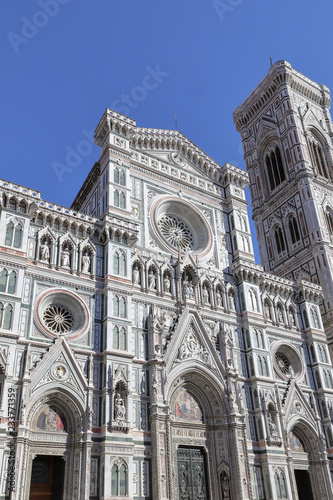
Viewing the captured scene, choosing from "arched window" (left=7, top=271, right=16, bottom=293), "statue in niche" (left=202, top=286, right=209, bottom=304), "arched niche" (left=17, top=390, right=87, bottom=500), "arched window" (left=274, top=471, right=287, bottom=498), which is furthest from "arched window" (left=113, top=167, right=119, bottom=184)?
"arched window" (left=274, top=471, right=287, bottom=498)

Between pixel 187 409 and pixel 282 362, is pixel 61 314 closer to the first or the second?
pixel 187 409

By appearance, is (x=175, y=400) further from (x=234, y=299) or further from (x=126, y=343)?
(x=234, y=299)

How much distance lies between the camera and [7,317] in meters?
18.9

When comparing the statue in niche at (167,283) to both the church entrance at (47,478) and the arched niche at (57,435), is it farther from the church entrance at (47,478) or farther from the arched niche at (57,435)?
the church entrance at (47,478)

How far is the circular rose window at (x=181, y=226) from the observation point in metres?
27.2

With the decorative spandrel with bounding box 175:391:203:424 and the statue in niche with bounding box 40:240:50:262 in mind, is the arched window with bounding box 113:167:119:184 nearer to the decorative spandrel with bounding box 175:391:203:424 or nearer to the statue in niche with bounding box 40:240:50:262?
the statue in niche with bounding box 40:240:50:262

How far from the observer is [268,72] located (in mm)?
46219

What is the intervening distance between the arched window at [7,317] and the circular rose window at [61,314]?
1.22 m

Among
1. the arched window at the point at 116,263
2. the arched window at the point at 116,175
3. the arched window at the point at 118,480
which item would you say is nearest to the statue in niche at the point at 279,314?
the arched window at the point at 116,263

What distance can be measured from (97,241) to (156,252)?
11.9 ft

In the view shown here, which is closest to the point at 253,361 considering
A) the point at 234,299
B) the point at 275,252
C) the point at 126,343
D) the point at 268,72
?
the point at 234,299

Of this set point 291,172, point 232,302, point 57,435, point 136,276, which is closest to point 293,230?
point 291,172

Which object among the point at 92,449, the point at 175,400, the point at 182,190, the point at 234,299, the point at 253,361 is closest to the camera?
the point at 92,449

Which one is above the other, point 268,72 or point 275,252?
point 268,72
